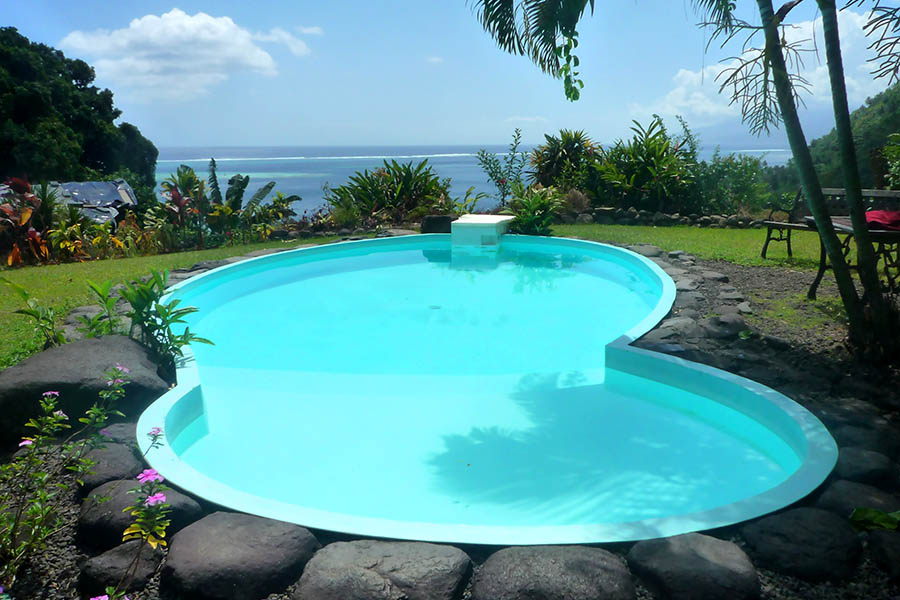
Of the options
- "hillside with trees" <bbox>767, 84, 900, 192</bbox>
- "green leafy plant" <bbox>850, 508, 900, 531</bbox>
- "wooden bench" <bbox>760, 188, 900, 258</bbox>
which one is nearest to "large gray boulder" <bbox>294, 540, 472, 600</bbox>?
"green leafy plant" <bbox>850, 508, 900, 531</bbox>

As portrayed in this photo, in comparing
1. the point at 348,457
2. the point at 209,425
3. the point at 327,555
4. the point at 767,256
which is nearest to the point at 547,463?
the point at 348,457

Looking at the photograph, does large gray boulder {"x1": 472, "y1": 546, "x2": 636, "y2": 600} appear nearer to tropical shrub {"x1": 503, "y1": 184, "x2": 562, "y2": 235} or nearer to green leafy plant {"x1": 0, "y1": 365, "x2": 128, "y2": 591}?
green leafy plant {"x1": 0, "y1": 365, "x2": 128, "y2": 591}

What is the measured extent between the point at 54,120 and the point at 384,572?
23938 mm

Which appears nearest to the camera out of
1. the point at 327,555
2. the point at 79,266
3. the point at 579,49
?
the point at 327,555

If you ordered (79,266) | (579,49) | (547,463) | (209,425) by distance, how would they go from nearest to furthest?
(547,463) < (209,425) < (579,49) < (79,266)

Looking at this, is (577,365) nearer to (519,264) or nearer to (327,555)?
(327,555)

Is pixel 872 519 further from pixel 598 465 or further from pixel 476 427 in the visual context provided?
pixel 476 427

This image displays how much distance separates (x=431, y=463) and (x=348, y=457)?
0.55 metres

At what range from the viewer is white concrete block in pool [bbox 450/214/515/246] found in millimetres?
10812

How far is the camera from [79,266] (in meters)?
9.43

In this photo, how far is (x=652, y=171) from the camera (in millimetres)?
12766

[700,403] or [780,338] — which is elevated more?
[780,338]

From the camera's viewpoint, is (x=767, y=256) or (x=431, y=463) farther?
(x=767, y=256)

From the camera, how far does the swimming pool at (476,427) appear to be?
3.16 m
